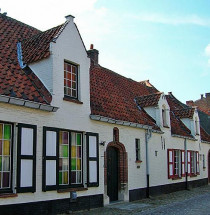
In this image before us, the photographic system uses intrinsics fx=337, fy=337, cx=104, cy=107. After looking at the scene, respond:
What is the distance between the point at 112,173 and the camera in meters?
14.8

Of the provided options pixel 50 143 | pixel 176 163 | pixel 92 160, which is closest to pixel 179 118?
pixel 176 163

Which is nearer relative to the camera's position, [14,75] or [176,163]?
[14,75]

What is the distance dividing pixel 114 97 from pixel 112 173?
3.81m

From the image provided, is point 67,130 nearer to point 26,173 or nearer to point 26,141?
point 26,141

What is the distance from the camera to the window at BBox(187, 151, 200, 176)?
890 inches

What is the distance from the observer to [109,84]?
1753cm

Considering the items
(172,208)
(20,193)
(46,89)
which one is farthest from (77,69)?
(172,208)

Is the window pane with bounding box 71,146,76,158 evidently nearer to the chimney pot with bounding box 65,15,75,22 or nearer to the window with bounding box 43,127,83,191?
the window with bounding box 43,127,83,191

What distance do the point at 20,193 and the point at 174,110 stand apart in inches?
670

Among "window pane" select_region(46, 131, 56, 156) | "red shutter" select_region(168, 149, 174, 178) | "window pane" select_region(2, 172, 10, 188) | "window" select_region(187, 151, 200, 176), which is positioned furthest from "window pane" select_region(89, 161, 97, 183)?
"window" select_region(187, 151, 200, 176)

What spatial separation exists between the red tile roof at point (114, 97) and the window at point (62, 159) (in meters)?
1.81

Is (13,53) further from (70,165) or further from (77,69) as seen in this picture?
(70,165)

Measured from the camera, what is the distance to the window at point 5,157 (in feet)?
31.0

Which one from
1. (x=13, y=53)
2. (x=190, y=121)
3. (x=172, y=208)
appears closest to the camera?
(x=13, y=53)
